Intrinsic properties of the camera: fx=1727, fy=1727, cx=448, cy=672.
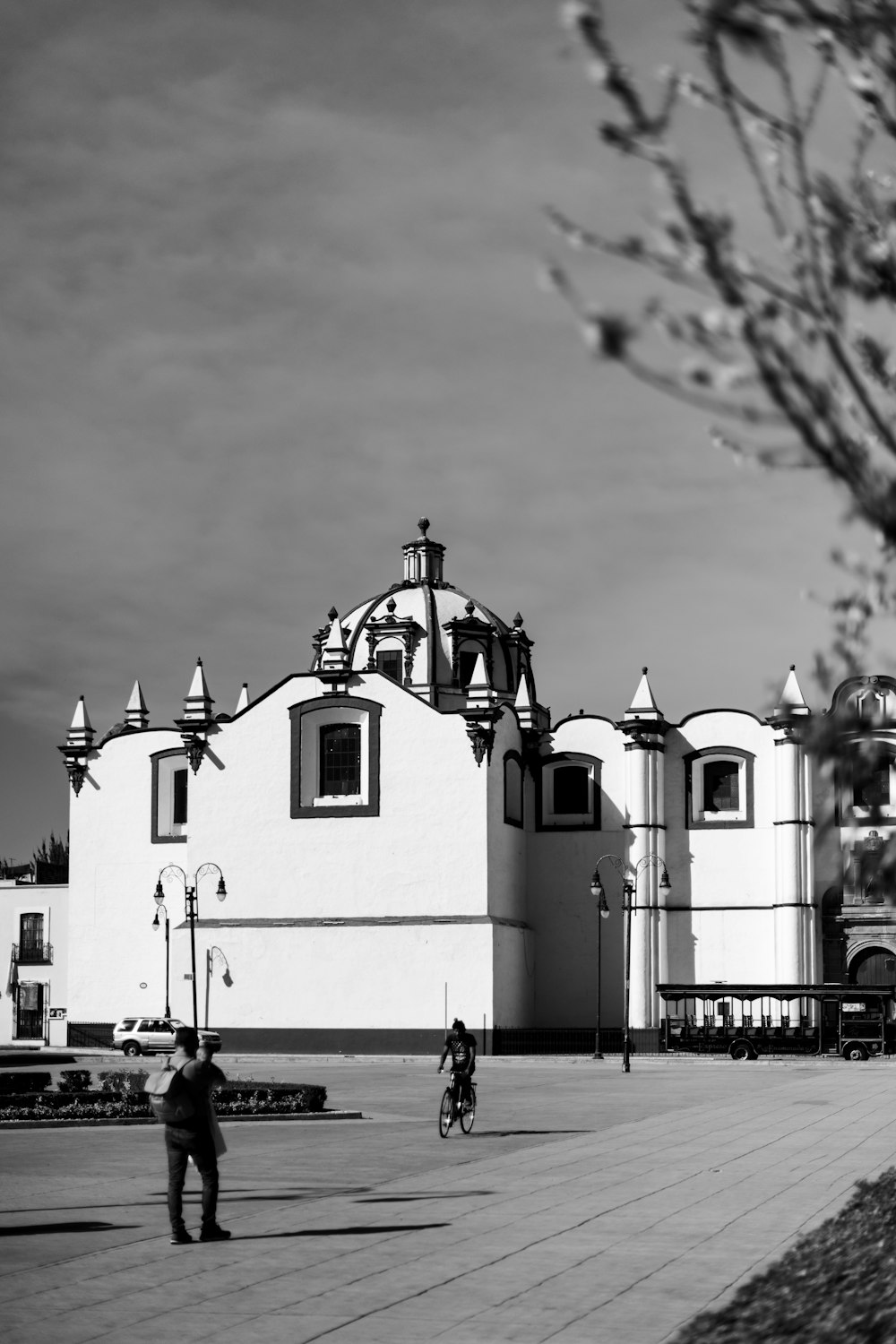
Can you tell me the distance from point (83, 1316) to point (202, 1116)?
3.00m

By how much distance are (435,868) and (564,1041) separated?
24.5ft

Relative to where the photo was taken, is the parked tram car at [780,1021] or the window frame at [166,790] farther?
the window frame at [166,790]

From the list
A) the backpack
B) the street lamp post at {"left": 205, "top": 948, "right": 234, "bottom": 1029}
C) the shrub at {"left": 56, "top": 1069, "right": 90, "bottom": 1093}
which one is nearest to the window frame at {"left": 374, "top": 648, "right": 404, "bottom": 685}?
the street lamp post at {"left": 205, "top": 948, "right": 234, "bottom": 1029}

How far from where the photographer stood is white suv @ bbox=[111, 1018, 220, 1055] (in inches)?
2379

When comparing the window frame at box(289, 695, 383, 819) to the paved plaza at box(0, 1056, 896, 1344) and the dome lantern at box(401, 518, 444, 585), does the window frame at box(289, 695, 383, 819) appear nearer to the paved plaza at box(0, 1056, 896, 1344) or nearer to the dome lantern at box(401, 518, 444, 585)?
the dome lantern at box(401, 518, 444, 585)

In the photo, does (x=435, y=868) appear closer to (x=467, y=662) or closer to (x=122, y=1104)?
(x=467, y=662)

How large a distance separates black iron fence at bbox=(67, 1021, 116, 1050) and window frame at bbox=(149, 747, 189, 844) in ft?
23.7

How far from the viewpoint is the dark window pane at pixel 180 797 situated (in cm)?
6831

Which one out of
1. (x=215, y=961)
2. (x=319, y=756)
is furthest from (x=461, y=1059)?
(x=215, y=961)

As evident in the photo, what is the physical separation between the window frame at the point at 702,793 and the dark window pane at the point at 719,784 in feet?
0.29

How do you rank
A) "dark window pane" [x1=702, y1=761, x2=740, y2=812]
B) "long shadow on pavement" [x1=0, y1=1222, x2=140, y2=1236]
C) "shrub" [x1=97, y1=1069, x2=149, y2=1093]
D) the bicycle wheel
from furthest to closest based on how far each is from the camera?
1. "dark window pane" [x1=702, y1=761, x2=740, y2=812]
2. "shrub" [x1=97, y1=1069, x2=149, y2=1093]
3. the bicycle wheel
4. "long shadow on pavement" [x1=0, y1=1222, x2=140, y2=1236]

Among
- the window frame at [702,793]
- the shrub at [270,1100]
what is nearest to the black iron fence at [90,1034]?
the window frame at [702,793]

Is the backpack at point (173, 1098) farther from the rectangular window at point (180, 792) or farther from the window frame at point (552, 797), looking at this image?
the rectangular window at point (180, 792)

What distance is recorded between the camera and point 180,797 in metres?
68.6
